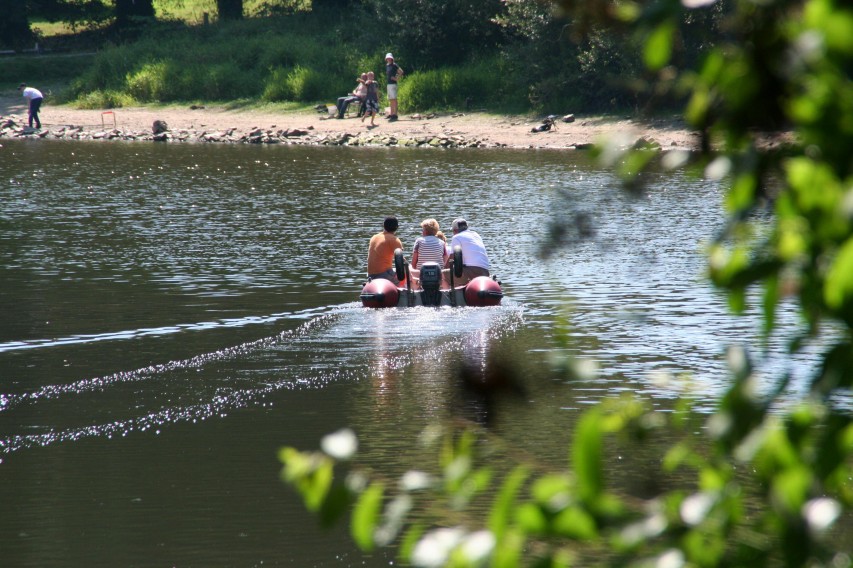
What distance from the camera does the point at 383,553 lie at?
837cm

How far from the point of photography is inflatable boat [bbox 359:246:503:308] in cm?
1552

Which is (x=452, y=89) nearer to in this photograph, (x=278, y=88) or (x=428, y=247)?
(x=278, y=88)

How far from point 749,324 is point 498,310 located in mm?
3059

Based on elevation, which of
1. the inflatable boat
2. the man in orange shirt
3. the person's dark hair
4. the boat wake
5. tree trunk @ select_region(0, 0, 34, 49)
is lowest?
the boat wake

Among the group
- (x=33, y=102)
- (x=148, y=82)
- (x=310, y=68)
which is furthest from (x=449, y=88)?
(x=33, y=102)

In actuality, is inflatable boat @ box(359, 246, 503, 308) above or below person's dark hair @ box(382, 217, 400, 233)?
below

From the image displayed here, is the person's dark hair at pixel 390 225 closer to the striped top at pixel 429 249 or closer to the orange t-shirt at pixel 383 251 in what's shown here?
the orange t-shirt at pixel 383 251

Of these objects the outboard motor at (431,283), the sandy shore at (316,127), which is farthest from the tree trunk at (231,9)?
the outboard motor at (431,283)

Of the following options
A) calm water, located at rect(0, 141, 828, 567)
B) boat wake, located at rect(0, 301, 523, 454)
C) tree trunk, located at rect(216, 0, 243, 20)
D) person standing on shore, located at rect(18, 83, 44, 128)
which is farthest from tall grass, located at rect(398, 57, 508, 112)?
boat wake, located at rect(0, 301, 523, 454)

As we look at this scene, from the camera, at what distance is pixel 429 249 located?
16250 millimetres

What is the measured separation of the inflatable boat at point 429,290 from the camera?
50.9ft

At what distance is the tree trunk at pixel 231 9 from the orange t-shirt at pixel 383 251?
137 feet

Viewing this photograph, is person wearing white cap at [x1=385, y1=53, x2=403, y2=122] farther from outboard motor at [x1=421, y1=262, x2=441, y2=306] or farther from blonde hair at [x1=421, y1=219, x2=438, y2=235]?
outboard motor at [x1=421, y1=262, x2=441, y2=306]

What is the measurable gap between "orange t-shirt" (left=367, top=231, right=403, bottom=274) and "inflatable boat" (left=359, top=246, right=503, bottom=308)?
20.4 inches
